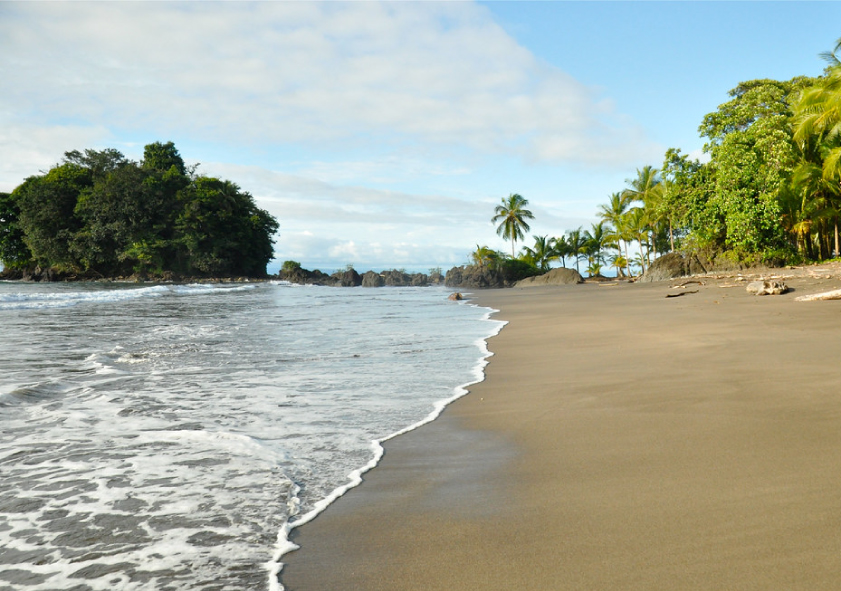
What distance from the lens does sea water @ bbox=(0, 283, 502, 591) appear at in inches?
88.0

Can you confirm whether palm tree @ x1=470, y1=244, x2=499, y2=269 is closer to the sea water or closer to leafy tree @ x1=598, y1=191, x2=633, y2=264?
leafy tree @ x1=598, y1=191, x2=633, y2=264

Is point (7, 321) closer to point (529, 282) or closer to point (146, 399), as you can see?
point (146, 399)

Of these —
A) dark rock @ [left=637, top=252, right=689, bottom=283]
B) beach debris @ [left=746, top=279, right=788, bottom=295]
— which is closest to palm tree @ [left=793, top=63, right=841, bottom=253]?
dark rock @ [left=637, top=252, right=689, bottom=283]

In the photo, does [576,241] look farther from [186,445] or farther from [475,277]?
[186,445]

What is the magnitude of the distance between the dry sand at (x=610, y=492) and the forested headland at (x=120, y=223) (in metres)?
59.6

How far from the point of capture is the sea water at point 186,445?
7.34 feet

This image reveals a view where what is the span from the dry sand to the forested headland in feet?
196

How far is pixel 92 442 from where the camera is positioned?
379 cm

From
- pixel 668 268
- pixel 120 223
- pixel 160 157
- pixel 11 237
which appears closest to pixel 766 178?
pixel 668 268

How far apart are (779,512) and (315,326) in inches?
420

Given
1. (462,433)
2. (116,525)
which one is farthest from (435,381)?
(116,525)

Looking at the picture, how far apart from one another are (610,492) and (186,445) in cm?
274

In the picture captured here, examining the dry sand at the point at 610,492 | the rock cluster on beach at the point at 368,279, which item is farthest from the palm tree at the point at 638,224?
the dry sand at the point at 610,492

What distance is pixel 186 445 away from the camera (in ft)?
12.2
